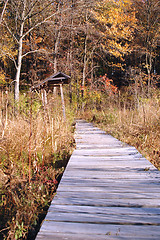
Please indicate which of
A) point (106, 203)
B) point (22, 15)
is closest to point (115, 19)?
point (22, 15)

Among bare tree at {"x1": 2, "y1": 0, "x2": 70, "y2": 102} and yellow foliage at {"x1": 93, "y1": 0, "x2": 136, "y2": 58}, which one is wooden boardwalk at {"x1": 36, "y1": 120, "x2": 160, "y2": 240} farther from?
yellow foliage at {"x1": 93, "y1": 0, "x2": 136, "y2": 58}

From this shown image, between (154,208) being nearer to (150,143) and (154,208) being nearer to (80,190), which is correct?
(80,190)

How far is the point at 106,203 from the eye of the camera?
1785 mm

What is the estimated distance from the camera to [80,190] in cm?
208

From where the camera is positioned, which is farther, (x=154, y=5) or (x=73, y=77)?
(x=73, y=77)

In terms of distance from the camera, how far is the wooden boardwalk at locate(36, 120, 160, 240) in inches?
54.3

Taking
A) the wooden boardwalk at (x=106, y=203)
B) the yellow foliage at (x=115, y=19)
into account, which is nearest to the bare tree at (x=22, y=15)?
the yellow foliage at (x=115, y=19)

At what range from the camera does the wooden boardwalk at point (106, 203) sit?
4.53 ft

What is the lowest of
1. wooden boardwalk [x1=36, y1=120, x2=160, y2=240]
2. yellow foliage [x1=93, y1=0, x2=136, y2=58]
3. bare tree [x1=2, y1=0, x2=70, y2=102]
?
wooden boardwalk [x1=36, y1=120, x2=160, y2=240]

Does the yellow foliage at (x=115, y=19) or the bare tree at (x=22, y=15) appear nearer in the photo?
the bare tree at (x=22, y=15)

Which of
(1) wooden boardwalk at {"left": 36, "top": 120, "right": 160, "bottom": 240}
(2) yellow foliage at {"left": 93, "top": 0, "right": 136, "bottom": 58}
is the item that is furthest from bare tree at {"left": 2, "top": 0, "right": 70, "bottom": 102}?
(1) wooden boardwalk at {"left": 36, "top": 120, "right": 160, "bottom": 240}

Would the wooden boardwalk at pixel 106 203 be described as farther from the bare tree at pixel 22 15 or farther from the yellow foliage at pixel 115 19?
the yellow foliage at pixel 115 19

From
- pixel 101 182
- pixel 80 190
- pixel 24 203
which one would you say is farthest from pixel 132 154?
pixel 24 203

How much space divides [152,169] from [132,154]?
82 cm
